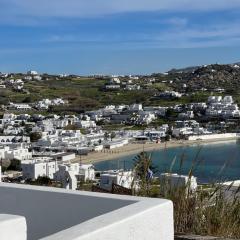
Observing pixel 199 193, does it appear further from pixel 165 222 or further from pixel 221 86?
pixel 221 86

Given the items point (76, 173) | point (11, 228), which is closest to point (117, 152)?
point (76, 173)

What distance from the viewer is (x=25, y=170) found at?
987 inches

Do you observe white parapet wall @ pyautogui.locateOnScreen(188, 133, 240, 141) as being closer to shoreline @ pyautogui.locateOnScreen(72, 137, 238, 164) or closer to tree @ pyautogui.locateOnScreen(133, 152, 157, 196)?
shoreline @ pyautogui.locateOnScreen(72, 137, 238, 164)

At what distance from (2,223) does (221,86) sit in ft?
270

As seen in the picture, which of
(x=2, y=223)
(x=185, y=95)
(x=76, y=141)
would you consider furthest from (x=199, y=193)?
(x=185, y=95)

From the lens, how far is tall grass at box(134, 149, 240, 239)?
339 centimetres

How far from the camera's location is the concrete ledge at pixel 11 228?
1.68 meters

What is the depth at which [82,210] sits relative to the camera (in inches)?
91.0

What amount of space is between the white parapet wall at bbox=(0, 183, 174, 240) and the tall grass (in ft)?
3.70

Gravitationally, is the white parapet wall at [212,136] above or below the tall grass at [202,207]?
below

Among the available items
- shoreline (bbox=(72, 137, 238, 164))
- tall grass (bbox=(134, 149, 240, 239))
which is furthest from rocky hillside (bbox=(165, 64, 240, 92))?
tall grass (bbox=(134, 149, 240, 239))

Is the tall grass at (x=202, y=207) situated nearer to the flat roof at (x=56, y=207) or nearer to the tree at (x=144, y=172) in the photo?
the tree at (x=144, y=172)

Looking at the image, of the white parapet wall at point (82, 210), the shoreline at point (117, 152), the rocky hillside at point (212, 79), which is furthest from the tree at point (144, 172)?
the rocky hillside at point (212, 79)

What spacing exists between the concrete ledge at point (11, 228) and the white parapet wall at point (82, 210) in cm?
31
